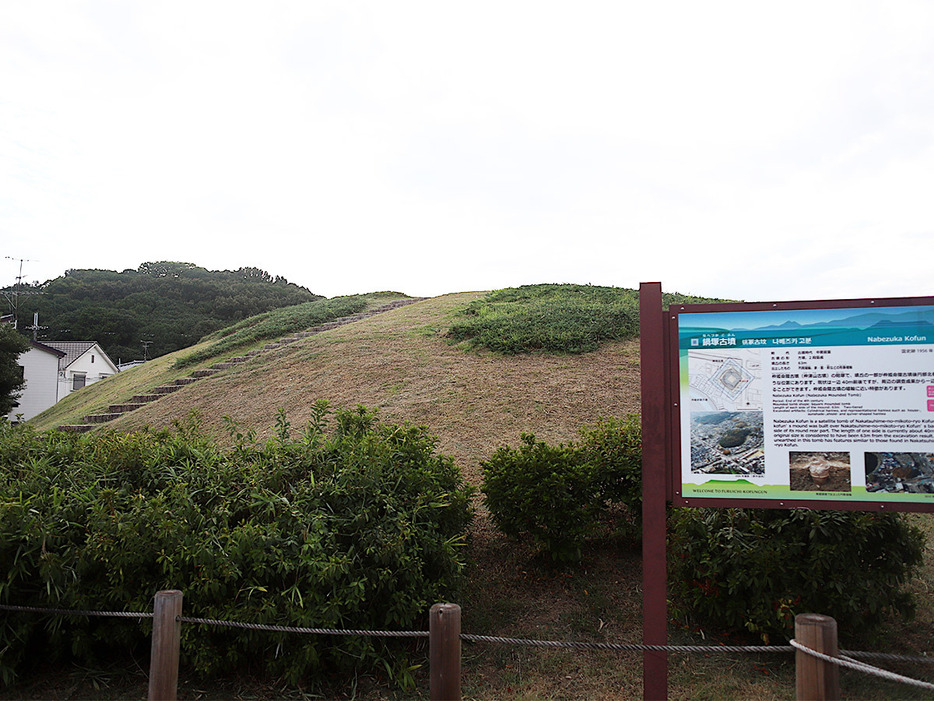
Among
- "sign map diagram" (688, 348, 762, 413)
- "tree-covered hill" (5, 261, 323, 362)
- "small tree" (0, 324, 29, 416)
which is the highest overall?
"tree-covered hill" (5, 261, 323, 362)

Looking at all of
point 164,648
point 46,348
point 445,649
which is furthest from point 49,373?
point 445,649

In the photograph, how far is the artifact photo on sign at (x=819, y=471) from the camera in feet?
9.59

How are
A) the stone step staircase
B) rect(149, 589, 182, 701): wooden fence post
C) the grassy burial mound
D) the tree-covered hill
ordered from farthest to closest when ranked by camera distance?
the tree-covered hill → the stone step staircase → the grassy burial mound → rect(149, 589, 182, 701): wooden fence post

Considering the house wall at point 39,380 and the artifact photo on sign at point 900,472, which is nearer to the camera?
the artifact photo on sign at point 900,472

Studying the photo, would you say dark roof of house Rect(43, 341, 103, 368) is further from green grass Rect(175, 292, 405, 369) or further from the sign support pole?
the sign support pole

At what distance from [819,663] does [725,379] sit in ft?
4.38

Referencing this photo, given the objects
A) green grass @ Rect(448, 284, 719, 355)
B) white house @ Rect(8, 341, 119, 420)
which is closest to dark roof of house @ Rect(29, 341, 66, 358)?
white house @ Rect(8, 341, 119, 420)

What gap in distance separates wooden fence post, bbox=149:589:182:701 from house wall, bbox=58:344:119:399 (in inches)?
1518

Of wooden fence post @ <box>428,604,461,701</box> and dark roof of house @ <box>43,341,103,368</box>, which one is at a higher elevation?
dark roof of house @ <box>43,341,103,368</box>

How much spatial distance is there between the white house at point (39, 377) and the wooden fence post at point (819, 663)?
39.0 meters

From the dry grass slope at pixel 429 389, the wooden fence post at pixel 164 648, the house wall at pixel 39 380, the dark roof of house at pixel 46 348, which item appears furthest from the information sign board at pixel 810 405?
the house wall at pixel 39 380

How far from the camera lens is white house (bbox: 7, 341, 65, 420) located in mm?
33156

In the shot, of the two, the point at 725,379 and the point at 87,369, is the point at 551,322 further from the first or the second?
the point at 87,369

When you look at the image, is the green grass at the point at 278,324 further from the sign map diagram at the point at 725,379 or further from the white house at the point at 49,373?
the white house at the point at 49,373
